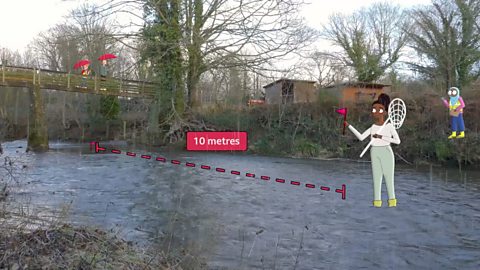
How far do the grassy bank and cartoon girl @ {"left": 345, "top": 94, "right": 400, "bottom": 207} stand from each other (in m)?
4.18

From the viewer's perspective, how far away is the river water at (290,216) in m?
6.48

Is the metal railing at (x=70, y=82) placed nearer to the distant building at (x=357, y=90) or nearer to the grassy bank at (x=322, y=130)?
the grassy bank at (x=322, y=130)

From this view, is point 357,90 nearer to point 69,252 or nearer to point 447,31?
point 447,31

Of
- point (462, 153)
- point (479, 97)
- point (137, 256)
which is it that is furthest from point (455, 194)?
point (137, 256)

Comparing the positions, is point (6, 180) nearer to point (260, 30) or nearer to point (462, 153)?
point (260, 30)

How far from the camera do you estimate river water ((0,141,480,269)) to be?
6.48 m

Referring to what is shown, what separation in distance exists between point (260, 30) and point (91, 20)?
845cm

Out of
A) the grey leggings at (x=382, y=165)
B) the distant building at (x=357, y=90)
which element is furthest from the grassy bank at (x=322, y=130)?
the grey leggings at (x=382, y=165)

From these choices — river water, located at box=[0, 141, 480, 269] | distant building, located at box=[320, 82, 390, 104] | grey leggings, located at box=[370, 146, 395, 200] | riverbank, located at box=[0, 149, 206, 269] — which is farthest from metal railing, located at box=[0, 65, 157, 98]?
grey leggings, located at box=[370, 146, 395, 200]

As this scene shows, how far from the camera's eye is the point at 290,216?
8.80m

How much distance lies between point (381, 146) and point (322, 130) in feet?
53.4

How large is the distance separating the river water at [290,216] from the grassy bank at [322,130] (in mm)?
729

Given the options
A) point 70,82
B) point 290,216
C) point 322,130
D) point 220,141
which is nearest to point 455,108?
point 220,141

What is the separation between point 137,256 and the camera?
5.04 m
